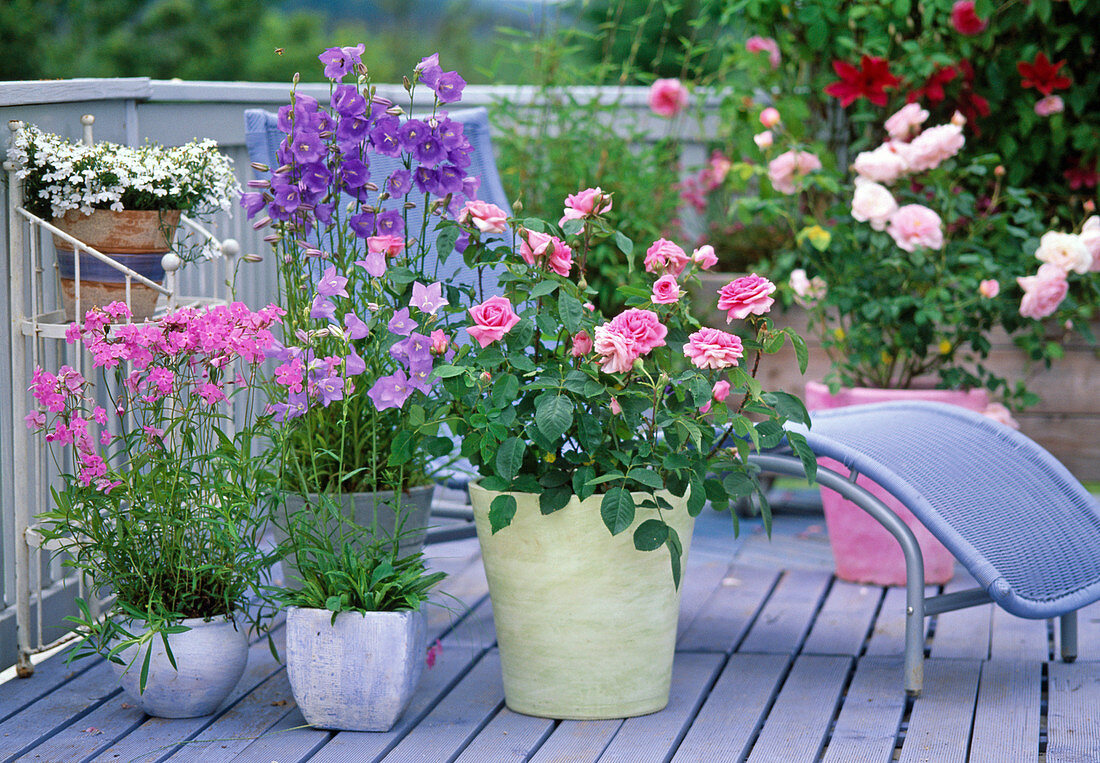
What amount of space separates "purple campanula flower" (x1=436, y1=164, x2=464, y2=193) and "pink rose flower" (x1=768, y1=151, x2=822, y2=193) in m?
1.28

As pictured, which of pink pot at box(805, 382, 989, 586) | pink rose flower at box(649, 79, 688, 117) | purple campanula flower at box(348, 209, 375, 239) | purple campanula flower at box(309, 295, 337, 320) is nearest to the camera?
purple campanula flower at box(309, 295, 337, 320)

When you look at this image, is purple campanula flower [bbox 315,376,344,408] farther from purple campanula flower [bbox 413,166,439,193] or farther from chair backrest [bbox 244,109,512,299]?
chair backrest [bbox 244,109,512,299]

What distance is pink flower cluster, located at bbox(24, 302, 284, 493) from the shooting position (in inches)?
72.9

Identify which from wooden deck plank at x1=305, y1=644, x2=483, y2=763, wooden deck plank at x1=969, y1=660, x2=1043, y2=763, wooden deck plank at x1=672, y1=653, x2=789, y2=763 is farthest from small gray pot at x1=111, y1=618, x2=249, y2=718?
wooden deck plank at x1=969, y1=660, x2=1043, y2=763

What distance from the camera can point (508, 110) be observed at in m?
3.79

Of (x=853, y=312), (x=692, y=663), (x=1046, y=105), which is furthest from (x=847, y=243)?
(x=692, y=663)

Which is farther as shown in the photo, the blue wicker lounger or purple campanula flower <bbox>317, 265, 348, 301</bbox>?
the blue wicker lounger

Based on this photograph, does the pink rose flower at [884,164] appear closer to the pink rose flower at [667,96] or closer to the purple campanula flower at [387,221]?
the pink rose flower at [667,96]

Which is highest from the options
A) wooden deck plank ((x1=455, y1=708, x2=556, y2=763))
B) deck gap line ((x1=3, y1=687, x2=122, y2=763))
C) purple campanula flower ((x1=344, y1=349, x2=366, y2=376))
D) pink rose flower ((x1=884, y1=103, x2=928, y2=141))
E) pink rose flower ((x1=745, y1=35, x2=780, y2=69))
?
pink rose flower ((x1=745, y1=35, x2=780, y2=69))

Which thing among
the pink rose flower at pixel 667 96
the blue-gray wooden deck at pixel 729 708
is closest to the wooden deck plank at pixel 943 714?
the blue-gray wooden deck at pixel 729 708

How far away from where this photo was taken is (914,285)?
9.77 feet

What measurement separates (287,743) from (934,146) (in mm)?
1955

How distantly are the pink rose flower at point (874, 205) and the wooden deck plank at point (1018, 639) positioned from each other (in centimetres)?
91

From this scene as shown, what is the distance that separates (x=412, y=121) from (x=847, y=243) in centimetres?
143
